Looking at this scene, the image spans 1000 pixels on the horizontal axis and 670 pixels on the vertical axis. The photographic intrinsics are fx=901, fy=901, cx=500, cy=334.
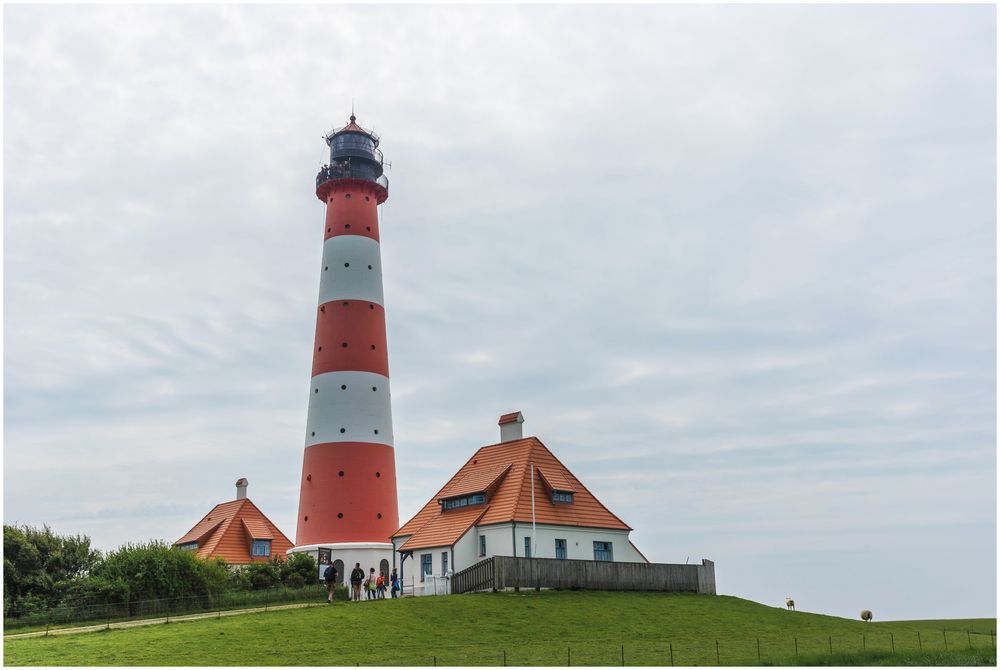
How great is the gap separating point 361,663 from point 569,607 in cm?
1268

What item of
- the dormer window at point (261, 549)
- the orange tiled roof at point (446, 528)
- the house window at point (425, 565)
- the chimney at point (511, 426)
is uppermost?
the chimney at point (511, 426)

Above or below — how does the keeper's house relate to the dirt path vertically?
above

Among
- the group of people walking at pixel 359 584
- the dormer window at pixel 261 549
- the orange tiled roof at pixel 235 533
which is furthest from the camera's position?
the dormer window at pixel 261 549

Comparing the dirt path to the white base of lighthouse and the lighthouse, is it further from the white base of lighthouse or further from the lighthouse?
the white base of lighthouse

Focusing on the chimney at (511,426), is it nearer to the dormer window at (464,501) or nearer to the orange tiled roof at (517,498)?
the orange tiled roof at (517,498)

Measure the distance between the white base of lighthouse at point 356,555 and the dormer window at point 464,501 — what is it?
4788 mm

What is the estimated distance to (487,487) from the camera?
142 feet

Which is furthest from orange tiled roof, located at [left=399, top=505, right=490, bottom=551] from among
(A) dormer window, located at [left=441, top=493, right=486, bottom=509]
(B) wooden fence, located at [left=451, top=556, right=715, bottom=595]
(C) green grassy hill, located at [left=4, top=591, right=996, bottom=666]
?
(C) green grassy hill, located at [left=4, top=591, right=996, bottom=666]

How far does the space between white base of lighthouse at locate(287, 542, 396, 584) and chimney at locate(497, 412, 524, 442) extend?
8.46 m

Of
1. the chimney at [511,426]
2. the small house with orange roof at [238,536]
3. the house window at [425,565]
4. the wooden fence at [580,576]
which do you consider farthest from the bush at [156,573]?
the chimney at [511,426]

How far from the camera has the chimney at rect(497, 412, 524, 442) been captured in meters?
47.2

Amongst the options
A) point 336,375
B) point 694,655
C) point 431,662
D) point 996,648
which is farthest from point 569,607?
point 336,375

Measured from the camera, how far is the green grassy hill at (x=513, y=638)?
23391 millimetres

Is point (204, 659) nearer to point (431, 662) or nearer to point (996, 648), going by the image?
point (431, 662)
